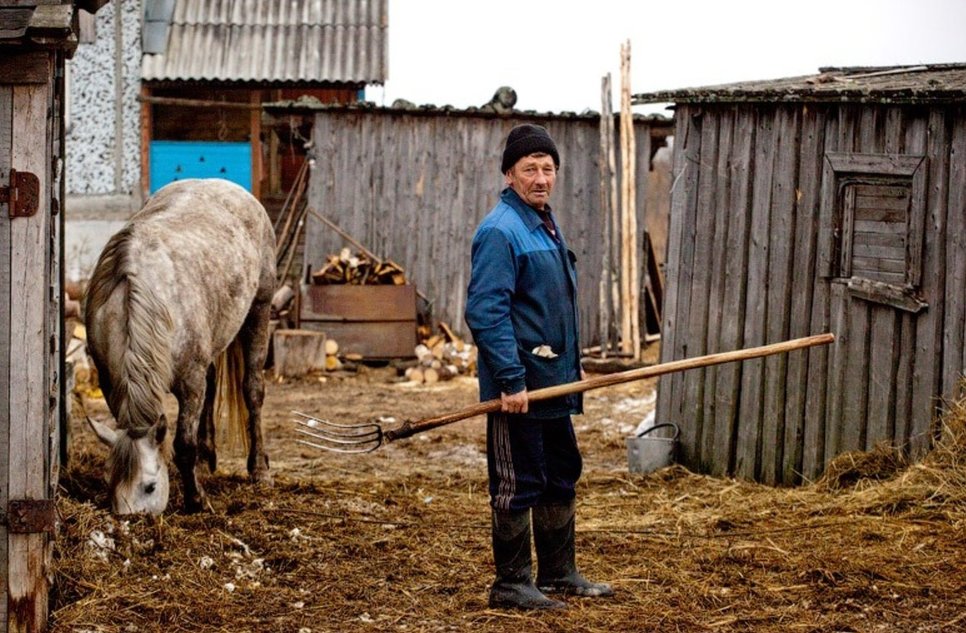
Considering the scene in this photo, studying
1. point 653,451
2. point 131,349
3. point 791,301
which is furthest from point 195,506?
point 791,301

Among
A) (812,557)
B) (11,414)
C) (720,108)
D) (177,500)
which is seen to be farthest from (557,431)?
(720,108)

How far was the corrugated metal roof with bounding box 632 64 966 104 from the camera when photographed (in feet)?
24.6

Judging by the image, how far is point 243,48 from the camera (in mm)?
20141

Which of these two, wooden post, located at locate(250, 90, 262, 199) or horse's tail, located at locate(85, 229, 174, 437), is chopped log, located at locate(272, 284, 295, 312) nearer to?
wooden post, located at locate(250, 90, 262, 199)

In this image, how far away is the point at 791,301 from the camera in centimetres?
849

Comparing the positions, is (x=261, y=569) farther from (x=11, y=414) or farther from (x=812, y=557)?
(x=812, y=557)

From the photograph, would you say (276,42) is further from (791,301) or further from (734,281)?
(791,301)

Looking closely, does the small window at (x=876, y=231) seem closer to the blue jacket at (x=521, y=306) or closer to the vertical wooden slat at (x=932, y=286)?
the vertical wooden slat at (x=932, y=286)

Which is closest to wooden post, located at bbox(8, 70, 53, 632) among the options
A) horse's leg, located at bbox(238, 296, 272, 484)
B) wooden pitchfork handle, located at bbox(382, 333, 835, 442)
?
wooden pitchfork handle, located at bbox(382, 333, 835, 442)

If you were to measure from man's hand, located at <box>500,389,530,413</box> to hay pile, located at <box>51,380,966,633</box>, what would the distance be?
0.91 metres

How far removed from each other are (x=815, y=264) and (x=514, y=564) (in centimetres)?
375

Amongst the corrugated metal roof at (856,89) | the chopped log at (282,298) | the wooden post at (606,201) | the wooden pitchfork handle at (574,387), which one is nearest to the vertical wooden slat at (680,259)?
the corrugated metal roof at (856,89)

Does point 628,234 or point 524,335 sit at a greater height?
point 628,234

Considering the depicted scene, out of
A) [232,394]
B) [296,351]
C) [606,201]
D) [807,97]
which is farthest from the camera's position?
[606,201]
